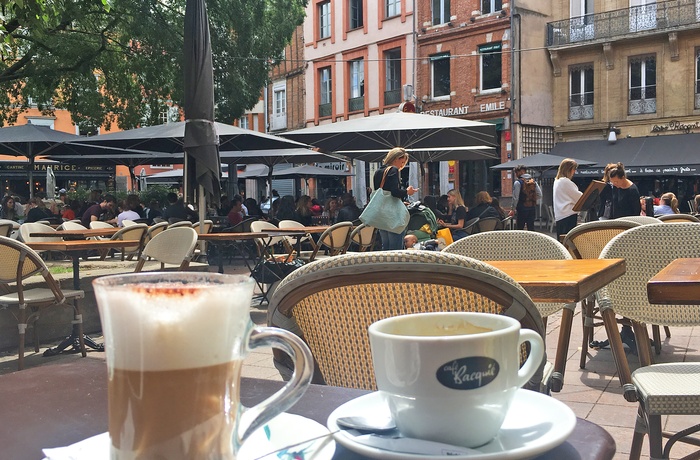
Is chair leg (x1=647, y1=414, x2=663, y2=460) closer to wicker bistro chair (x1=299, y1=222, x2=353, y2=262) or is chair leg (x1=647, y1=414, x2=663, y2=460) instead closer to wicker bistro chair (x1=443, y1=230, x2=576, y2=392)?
wicker bistro chair (x1=443, y1=230, x2=576, y2=392)

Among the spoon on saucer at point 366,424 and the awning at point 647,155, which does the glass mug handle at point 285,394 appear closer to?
the spoon on saucer at point 366,424

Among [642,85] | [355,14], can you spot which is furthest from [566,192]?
[355,14]

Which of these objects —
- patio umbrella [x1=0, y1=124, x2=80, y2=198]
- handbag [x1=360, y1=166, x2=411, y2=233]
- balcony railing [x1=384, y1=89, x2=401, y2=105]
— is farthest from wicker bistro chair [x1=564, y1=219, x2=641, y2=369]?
balcony railing [x1=384, y1=89, x2=401, y2=105]

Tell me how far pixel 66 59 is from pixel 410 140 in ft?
24.9

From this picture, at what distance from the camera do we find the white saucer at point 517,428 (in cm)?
65

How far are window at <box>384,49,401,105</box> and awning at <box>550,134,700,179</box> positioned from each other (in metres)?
6.74

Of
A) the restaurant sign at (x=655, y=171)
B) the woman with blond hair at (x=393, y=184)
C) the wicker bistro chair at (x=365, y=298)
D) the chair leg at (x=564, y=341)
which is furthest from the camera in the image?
the restaurant sign at (x=655, y=171)

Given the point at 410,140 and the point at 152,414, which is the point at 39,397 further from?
the point at 410,140

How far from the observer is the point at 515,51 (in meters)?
22.5

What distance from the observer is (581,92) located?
76.8 ft

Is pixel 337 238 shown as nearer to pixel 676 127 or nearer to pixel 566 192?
pixel 566 192

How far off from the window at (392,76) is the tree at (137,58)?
8.62m

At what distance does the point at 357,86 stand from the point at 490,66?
631 centimetres

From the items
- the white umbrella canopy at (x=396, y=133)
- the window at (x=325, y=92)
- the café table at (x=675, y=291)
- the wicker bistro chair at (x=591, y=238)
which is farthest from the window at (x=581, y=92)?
the café table at (x=675, y=291)
